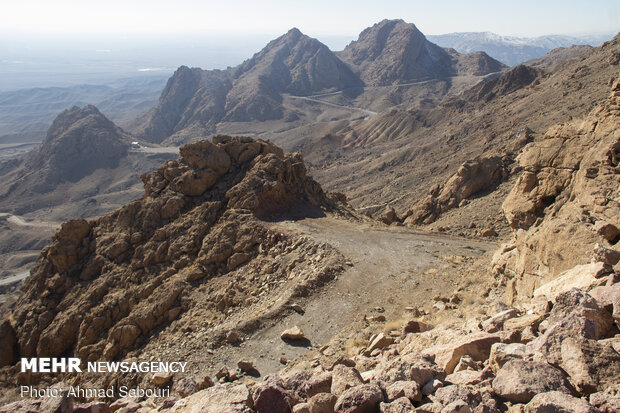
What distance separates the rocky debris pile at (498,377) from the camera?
401cm

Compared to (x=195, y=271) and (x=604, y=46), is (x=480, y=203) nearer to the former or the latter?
(x=195, y=271)

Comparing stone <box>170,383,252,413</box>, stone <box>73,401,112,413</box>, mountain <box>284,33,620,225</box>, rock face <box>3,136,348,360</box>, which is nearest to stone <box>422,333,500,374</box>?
stone <box>170,383,252,413</box>

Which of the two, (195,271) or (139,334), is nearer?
(139,334)

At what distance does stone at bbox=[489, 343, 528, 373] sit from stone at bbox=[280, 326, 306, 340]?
6794mm

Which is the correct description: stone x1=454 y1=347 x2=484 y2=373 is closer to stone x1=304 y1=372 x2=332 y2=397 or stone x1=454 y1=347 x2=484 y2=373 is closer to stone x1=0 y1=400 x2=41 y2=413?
stone x1=304 y1=372 x2=332 y2=397

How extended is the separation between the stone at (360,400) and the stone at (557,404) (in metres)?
1.47

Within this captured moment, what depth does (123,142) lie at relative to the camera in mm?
98250

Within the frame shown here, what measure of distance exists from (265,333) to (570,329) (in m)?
8.46

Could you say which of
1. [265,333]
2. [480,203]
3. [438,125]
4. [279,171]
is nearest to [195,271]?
[265,333]

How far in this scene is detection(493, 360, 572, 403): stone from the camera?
405cm

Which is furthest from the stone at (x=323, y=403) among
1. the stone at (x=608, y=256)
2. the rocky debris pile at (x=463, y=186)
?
the rocky debris pile at (x=463, y=186)

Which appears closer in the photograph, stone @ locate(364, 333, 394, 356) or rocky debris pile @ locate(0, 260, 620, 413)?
rocky debris pile @ locate(0, 260, 620, 413)

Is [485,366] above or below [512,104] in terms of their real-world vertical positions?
below

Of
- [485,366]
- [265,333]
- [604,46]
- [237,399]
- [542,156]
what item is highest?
[604,46]
